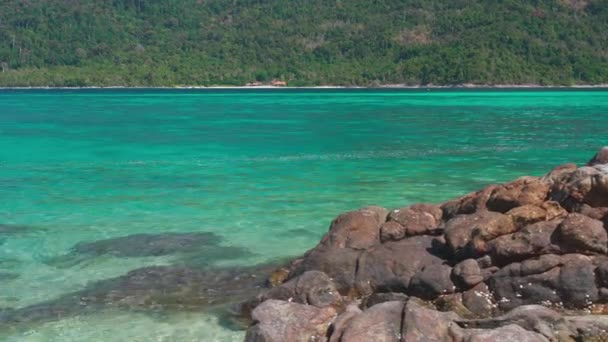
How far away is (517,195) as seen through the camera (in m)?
17.0

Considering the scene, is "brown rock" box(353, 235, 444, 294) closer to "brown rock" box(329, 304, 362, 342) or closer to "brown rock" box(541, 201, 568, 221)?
"brown rock" box(541, 201, 568, 221)

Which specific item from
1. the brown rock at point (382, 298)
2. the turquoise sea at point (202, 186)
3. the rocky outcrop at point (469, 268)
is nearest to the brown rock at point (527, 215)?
the rocky outcrop at point (469, 268)

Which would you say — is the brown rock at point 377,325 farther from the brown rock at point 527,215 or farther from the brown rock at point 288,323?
the brown rock at point 527,215

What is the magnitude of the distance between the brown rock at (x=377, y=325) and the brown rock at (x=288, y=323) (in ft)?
2.27

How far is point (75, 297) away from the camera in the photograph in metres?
17.1

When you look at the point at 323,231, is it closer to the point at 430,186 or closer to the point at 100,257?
the point at 100,257

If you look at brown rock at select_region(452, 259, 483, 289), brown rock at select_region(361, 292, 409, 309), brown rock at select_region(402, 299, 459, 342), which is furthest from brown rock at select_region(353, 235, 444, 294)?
brown rock at select_region(402, 299, 459, 342)

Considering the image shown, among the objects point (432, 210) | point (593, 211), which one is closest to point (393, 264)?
point (432, 210)

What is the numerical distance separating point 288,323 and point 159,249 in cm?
977

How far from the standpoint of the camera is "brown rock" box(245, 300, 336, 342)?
39.3ft

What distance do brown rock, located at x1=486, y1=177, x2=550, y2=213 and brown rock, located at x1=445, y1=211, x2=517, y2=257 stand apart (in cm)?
90

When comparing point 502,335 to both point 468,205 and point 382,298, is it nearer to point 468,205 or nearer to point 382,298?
point 382,298

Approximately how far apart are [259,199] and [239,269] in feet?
33.9

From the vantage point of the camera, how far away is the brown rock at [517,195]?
661 inches
